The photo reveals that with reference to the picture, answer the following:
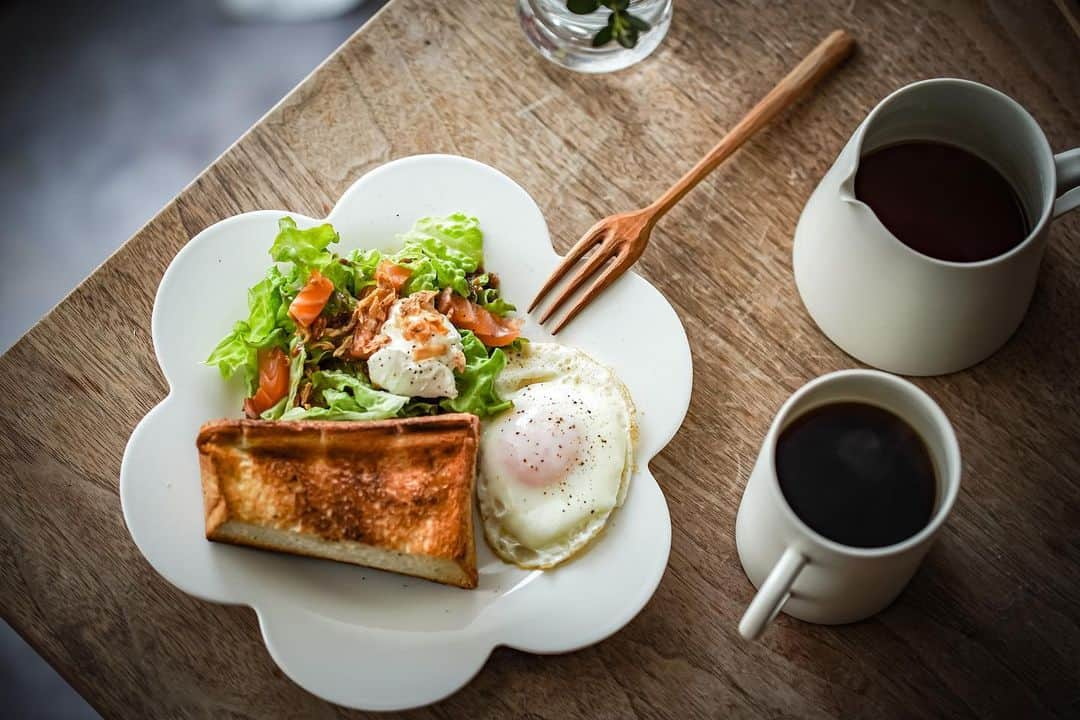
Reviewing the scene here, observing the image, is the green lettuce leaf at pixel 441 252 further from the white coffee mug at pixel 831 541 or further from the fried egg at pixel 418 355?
the white coffee mug at pixel 831 541

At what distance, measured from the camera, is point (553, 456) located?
1.95 meters

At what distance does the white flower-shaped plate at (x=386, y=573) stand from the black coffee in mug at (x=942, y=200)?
466 mm

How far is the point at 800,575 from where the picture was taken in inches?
65.9

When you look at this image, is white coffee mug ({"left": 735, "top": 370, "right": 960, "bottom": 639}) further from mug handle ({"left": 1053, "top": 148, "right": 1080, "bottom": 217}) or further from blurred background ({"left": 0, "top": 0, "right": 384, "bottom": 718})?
blurred background ({"left": 0, "top": 0, "right": 384, "bottom": 718})

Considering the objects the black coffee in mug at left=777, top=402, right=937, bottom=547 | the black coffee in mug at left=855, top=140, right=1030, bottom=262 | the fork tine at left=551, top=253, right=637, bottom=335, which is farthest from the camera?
the fork tine at left=551, top=253, right=637, bottom=335

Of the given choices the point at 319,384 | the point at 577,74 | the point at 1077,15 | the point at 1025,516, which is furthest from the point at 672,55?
the point at 1025,516

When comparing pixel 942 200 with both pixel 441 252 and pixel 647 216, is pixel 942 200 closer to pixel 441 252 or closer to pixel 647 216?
pixel 647 216

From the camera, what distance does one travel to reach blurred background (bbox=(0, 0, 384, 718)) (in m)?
3.26

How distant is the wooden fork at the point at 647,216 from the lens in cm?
202

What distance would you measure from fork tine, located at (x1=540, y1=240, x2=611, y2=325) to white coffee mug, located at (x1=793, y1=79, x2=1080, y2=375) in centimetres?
41

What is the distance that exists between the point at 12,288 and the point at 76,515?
1.56m

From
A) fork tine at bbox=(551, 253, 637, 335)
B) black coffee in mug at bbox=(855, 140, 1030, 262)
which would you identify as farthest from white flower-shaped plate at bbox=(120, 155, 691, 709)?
black coffee in mug at bbox=(855, 140, 1030, 262)

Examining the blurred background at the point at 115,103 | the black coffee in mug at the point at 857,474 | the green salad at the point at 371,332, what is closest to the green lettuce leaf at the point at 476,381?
the green salad at the point at 371,332

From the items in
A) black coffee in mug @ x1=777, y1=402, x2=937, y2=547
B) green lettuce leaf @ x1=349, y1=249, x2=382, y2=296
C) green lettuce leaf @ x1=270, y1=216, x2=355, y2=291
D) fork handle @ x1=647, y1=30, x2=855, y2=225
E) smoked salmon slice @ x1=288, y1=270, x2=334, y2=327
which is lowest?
black coffee in mug @ x1=777, y1=402, x2=937, y2=547
